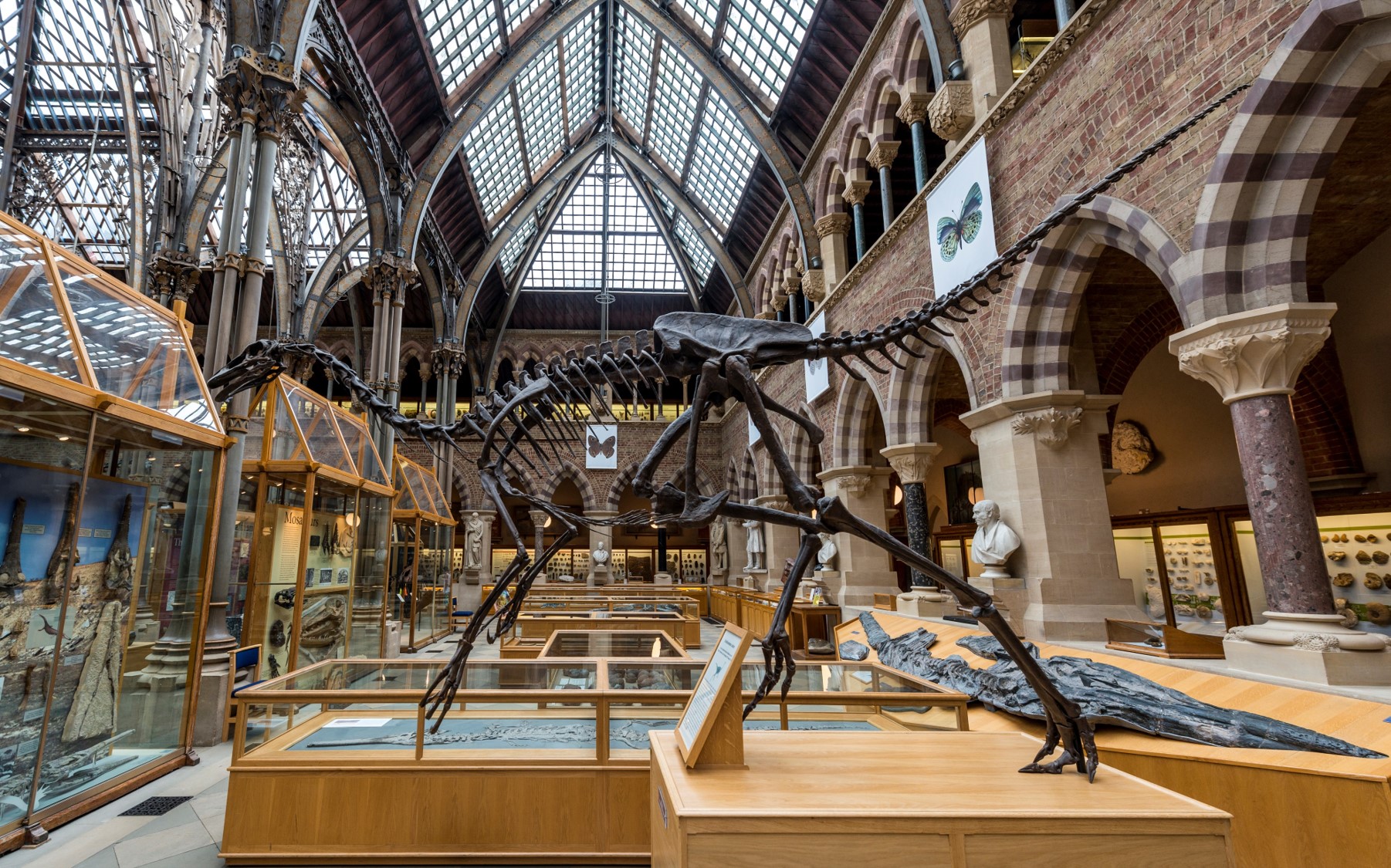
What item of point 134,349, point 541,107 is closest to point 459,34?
point 541,107

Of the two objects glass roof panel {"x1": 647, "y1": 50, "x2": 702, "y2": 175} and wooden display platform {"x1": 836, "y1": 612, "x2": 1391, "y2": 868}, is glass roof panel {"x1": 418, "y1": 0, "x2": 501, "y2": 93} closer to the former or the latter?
glass roof panel {"x1": 647, "y1": 50, "x2": 702, "y2": 175}

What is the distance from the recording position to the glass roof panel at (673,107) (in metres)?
17.3

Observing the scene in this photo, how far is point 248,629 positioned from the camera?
6.45 m

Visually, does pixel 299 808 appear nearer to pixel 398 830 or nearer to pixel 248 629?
pixel 398 830

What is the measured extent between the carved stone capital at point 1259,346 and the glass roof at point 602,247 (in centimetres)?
2071

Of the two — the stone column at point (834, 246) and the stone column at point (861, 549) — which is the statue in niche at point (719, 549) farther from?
the stone column at point (834, 246)

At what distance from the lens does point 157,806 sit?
13.5ft

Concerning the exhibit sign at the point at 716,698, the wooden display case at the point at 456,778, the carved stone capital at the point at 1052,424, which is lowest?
the wooden display case at the point at 456,778

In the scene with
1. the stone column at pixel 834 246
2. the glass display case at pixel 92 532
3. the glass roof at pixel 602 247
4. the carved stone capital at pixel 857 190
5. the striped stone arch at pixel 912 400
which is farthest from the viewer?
the glass roof at pixel 602 247

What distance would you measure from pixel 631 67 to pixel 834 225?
967 cm

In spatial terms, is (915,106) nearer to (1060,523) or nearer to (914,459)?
(914,459)

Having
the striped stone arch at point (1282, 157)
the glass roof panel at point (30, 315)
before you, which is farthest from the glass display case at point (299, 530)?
the striped stone arch at point (1282, 157)

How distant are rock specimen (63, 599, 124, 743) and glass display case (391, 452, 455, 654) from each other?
6.14 meters

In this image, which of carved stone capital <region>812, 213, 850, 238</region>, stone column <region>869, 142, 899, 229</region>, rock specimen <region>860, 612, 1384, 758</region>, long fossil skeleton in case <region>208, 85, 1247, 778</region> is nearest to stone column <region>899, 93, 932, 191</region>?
stone column <region>869, 142, 899, 229</region>
